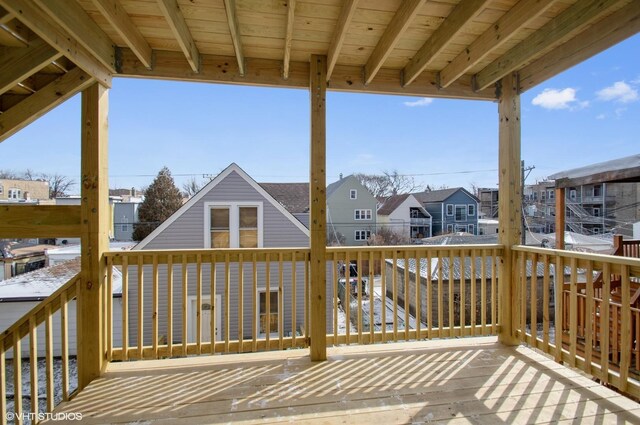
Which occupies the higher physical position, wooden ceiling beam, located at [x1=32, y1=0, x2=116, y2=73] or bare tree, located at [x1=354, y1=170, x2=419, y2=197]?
bare tree, located at [x1=354, y1=170, x2=419, y2=197]

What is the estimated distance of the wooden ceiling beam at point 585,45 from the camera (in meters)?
1.82

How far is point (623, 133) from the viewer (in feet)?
55.1

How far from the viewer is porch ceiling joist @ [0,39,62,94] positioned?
1.80 m

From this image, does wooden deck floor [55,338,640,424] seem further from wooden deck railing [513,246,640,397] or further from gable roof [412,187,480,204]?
gable roof [412,187,480,204]

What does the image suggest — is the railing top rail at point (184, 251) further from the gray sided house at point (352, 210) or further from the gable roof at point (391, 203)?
the gable roof at point (391, 203)

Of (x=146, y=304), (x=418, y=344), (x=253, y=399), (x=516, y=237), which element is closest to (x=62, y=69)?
(x=253, y=399)

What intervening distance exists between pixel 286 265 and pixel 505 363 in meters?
4.56

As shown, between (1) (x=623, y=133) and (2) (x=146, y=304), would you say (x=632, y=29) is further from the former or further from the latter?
(1) (x=623, y=133)

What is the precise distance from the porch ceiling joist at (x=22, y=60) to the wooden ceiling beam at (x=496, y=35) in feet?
9.10

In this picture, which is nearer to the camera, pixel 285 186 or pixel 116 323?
pixel 116 323

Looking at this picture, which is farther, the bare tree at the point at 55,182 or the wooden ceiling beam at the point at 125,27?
the bare tree at the point at 55,182

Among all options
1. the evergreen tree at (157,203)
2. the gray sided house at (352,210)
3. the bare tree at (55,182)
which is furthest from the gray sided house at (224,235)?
the gray sided house at (352,210)

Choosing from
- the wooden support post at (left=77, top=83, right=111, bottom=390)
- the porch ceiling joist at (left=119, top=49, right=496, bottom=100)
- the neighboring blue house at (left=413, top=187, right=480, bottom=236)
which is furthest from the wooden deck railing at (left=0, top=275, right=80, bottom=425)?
the neighboring blue house at (left=413, top=187, right=480, bottom=236)

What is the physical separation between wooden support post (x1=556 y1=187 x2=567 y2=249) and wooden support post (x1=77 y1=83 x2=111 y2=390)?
5.44 meters
